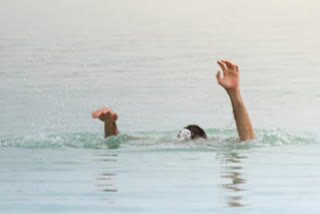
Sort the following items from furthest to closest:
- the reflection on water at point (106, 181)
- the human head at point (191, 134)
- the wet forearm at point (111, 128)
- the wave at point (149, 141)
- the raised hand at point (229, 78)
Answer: the wet forearm at point (111, 128)
the human head at point (191, 134)
the wave at point (149, 141)
the raised hand at point (229, 78)
the reflection on water at point (106, 181)

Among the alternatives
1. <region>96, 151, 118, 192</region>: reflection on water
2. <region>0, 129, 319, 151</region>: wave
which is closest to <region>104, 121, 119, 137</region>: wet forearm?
<region>0, 129, 319, 151</region>: wave

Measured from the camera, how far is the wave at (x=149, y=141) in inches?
708

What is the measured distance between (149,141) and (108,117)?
2.30 ft

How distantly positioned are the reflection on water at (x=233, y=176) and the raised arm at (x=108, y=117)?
2.22 metres

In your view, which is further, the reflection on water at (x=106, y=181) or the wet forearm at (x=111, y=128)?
the wet forearm at (x=111, y=128)

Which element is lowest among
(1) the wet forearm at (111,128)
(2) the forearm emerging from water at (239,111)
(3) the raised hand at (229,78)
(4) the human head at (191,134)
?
(4) the human head at (191,134)

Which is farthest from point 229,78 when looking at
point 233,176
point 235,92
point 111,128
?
point 233,176

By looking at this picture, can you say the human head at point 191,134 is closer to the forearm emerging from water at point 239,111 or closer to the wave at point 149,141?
the wave at point 149,141

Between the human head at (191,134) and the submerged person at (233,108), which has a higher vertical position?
the submerged person at (233,108)

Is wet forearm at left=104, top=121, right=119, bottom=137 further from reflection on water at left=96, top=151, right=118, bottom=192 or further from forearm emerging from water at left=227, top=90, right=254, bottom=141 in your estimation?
reflection on water at left=96, top=151, right=118, bottom=192

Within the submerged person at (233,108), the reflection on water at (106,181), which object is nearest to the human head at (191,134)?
the submerged person at (233,108)

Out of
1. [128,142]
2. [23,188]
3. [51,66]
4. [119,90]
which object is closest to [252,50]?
[51,66]

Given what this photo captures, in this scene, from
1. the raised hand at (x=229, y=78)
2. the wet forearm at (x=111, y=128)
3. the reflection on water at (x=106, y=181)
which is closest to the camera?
the reflection on water at (x=106, y=181)

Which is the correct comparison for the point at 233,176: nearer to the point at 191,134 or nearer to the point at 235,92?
the point at 235,92
